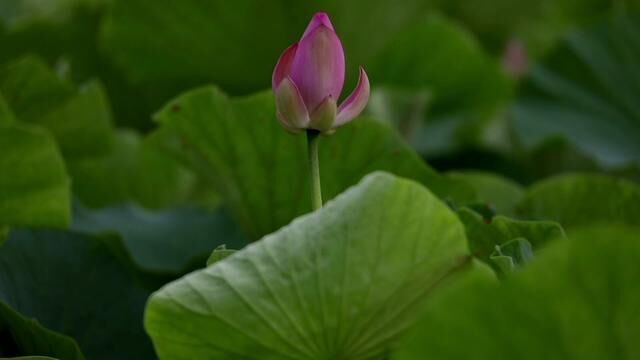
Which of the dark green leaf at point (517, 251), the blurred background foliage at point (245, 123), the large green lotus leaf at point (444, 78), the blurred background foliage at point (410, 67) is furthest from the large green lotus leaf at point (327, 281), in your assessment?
the large green lotus leaf at point (444, 78)

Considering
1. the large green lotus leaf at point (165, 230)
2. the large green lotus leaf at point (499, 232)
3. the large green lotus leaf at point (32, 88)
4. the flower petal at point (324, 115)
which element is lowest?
the large green lotus leaf at point (165, 230)

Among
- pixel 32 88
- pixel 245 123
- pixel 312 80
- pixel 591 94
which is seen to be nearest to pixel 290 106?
pixel 312 80

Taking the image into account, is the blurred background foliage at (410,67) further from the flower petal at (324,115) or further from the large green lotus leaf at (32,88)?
the flower petal at (324,115)

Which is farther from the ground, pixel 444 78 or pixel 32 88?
pixel 32 88

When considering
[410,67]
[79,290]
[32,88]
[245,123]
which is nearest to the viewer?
[79,290]

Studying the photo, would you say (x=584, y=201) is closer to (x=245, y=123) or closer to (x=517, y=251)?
(x=245, y=123)

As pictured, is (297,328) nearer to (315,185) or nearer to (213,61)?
(315,185)

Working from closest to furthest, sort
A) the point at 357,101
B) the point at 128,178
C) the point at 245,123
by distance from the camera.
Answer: the point at 357,101 < the point at 245,123 < the point at 128,178

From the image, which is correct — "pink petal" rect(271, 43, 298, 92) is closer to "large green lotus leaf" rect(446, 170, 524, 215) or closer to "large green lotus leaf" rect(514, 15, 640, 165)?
"large green lotus leaf" rect(446, 170, 524, 215)

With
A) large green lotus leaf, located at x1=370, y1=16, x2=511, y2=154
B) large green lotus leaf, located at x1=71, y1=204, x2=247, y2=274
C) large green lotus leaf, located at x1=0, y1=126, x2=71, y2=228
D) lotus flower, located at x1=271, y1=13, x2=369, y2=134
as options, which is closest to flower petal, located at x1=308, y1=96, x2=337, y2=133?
lotus flower, located at x1=271, y1=13, x2=369, y2=134
